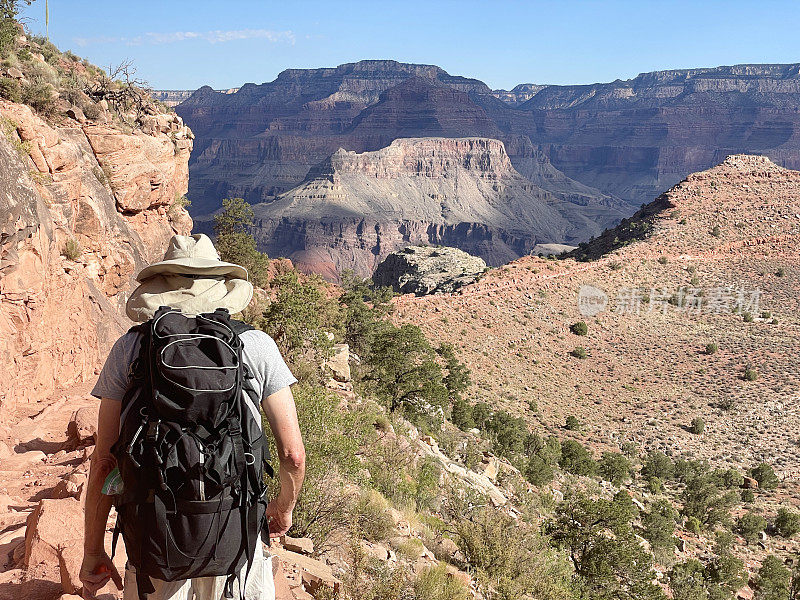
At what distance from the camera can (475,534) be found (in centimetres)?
827

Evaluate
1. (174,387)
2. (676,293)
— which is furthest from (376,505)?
(676,293)

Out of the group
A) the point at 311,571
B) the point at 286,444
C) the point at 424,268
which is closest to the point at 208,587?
the point at 286,444

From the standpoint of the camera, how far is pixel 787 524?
18.4 meters

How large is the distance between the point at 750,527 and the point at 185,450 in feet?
67.5

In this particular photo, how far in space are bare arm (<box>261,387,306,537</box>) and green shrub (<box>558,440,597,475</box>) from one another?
64.7 feet

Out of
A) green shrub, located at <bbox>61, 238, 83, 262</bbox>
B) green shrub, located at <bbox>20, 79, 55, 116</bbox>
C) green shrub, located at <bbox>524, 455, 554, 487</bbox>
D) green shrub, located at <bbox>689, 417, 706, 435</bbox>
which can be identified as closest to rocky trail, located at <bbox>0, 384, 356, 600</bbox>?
green shrub, located at <bbox>61, 238, 83, 262</bbox>

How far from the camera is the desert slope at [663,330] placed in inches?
1030

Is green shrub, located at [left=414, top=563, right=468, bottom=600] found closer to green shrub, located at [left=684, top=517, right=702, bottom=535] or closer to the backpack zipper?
the backpack zipper

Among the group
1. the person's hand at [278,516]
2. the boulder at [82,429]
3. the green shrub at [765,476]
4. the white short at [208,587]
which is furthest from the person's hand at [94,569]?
the green shrub at [765,476]

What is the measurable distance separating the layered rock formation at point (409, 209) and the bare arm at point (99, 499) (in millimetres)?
94243

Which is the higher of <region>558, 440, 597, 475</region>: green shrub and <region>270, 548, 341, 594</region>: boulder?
<region>270, 548, 341, 594</region>: boulder

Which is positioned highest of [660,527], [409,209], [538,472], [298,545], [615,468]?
[409,209]

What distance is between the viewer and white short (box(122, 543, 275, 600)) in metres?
2.90

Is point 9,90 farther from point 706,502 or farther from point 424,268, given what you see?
point 424,268
